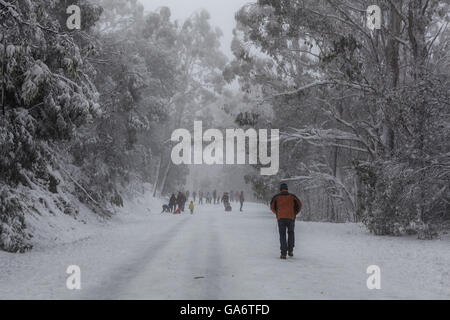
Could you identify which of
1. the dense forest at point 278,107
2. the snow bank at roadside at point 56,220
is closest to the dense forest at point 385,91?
the dense forest at point 278,107

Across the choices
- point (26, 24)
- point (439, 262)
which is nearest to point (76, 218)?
point (26, 24)

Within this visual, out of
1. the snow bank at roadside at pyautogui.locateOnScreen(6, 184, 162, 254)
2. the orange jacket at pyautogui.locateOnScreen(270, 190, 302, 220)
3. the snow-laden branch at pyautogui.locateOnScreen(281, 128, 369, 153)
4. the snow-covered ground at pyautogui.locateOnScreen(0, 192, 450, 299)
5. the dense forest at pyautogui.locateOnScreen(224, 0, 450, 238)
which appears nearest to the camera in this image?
the snow-covered ground at pyautogui.locateOnScreen(0, 192, 450, 299)

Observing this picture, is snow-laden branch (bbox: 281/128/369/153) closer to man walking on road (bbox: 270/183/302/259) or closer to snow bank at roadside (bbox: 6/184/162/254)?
man walking on road (bbox: 270/183/302/259)

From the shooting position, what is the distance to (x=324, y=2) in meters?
17.7

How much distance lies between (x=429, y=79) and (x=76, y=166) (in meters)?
14.5

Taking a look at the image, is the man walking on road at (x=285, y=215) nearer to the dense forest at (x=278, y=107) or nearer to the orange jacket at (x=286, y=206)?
the orange jacket at (x=286, y=206)

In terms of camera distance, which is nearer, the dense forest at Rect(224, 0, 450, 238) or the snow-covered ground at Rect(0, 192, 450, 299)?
the snow-covered ground at Rect(0, 192, 450, 299)

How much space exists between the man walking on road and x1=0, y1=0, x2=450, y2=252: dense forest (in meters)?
4.30

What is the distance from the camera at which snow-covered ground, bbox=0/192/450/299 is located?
6.43 meters

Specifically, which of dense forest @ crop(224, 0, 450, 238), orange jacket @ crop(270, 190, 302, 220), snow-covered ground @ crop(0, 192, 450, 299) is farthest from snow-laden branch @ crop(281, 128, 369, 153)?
orange jacket @ crop(270, 190, 302, 220)

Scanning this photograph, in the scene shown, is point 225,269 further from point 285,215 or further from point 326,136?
point 326,136

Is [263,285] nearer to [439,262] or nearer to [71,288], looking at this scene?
[71,288]

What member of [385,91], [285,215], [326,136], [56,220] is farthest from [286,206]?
[326,136]

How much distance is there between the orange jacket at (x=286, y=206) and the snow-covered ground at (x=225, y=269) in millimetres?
906
